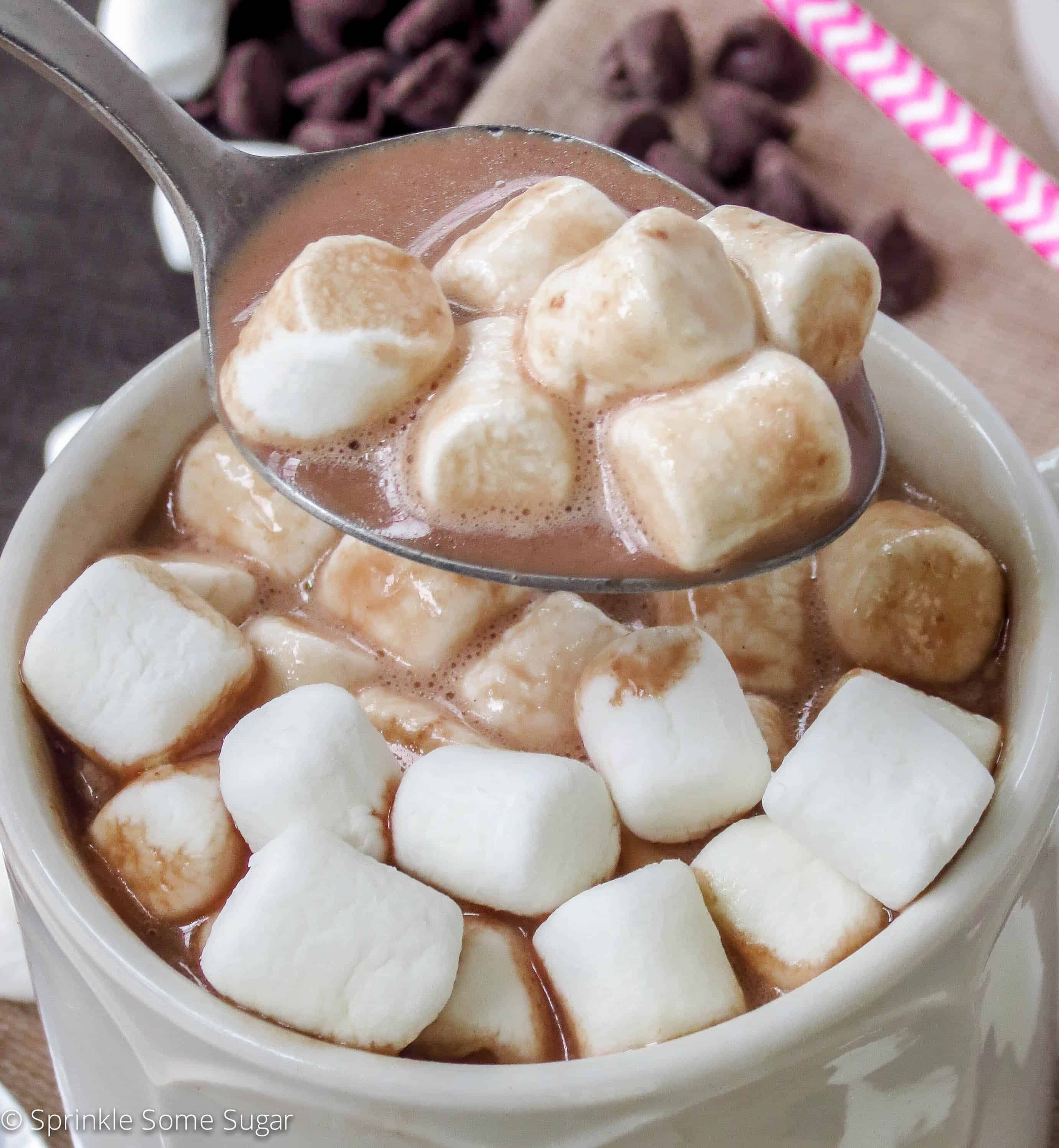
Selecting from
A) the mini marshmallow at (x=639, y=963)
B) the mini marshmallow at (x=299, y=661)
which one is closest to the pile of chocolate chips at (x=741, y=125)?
the mini marshmallow at (x=299, y=661)

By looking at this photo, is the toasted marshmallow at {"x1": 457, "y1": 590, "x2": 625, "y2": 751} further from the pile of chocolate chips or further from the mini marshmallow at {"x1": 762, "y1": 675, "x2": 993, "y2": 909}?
the pile of chocolate chips

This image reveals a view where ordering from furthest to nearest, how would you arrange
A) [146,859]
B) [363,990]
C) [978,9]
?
[978,9] → [146,859] → [363,990]

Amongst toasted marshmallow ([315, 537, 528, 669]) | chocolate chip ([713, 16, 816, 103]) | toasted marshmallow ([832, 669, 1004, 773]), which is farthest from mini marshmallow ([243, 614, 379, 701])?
chocolate chip ([713, 16, 816, 103])

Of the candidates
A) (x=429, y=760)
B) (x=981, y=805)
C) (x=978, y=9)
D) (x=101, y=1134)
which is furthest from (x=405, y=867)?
(x=978, y=9)

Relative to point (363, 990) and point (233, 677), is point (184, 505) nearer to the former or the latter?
point (233, 677)

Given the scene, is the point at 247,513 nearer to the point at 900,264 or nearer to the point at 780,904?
the point at 780,904

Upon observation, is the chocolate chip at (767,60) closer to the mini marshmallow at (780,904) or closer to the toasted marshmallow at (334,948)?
the mini marshmallow at (780,904)
